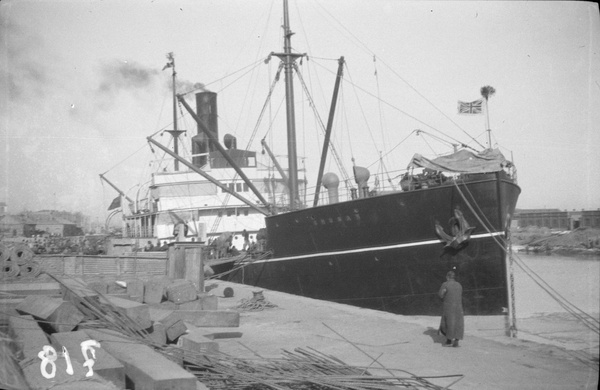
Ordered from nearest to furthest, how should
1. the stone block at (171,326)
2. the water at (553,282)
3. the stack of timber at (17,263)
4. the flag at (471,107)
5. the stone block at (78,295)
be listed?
the stone block at (171,326)
the stone block at (78,295)
the flag at (471,107)
the stack of timber at (17,263)
the water at (553,282)

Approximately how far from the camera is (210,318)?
8.47 m

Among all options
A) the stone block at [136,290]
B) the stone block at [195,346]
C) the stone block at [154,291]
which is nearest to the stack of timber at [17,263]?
the stone block at [136,290]

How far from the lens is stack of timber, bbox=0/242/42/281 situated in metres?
10.8

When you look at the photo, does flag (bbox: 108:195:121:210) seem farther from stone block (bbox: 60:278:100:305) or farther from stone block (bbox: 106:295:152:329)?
stone block (bbox: 106:295:152:329)

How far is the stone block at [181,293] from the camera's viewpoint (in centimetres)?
897

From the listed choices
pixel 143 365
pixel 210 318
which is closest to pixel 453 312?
pixel 210 318

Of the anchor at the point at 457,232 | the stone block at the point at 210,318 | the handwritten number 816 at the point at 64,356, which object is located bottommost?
the stone block at the point at 210,318

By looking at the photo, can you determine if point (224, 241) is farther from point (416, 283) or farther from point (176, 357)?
point (176, 357)

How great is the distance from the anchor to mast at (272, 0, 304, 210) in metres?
5.72

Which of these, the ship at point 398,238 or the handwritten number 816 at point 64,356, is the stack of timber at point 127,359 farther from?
the ship at point 398,238

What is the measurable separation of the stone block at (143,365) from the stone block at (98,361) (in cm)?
13

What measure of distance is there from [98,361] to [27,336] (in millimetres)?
1161

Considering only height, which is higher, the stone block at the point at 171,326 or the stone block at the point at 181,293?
the stone block at the point at 181,293

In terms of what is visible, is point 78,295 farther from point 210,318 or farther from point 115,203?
point 115,203
